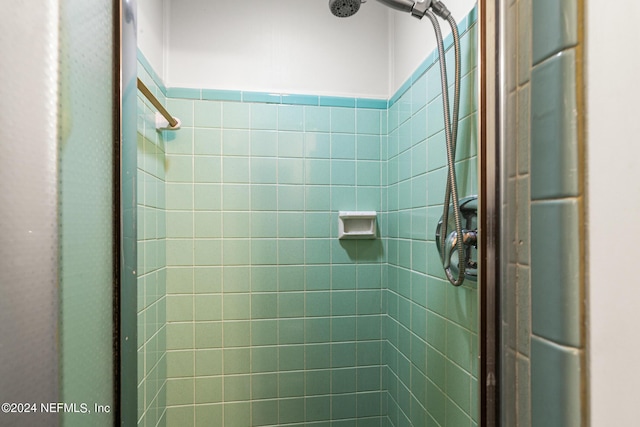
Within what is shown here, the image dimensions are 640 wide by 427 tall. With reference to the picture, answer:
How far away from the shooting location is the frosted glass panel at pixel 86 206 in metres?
0.33

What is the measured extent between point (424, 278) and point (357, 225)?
0.40 m

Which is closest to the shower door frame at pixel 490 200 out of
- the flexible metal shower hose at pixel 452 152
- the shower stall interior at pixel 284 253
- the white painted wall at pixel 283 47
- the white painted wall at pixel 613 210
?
the white painted wall at pixel 613 210

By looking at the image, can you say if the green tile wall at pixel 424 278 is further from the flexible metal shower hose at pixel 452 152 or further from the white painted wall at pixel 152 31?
the white painted wall at pixel 152 31

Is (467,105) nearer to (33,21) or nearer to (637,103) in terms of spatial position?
(637,103)

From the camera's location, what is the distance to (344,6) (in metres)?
1.02

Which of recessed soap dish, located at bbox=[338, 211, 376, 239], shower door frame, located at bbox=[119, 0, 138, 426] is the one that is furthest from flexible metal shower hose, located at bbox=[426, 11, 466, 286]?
shower door frame, located at bbox=[119, 0, 138, 426]

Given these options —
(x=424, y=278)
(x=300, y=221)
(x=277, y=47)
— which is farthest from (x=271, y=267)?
(x=277, y=47)

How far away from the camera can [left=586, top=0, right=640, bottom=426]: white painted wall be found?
0.91ft

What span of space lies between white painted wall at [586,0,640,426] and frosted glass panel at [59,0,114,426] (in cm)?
52

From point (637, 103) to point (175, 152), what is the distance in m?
1.32

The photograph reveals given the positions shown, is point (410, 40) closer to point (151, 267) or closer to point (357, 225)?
point (357, 225)

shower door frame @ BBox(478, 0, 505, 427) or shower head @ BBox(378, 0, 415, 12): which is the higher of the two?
shower head @ BBox(378, 0, 415, 12)

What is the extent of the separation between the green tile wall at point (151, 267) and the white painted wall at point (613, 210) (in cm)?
106

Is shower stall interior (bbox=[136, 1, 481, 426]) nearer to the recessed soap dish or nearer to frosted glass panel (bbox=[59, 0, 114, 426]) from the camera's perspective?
the recessed soap dish
